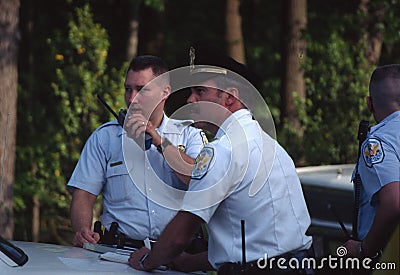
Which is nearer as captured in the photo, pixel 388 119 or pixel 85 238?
pixel 388 119

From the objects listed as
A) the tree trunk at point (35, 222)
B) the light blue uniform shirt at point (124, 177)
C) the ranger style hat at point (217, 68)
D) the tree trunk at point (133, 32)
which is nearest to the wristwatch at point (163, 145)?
the light blue uniform shirt at point (124, 177)

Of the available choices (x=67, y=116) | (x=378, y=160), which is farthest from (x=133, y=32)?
(x=378, y=160)

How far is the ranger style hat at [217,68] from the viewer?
171 inches

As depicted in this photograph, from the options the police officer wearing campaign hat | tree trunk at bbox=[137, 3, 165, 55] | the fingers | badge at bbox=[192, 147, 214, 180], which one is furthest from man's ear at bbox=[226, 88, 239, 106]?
tree trunk at bbox=[137, 3, 165, 55]

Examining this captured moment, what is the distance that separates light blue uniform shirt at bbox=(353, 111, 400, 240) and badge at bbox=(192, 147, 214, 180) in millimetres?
758

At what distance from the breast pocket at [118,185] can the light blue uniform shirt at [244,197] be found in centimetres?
107

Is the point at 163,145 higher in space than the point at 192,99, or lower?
lower

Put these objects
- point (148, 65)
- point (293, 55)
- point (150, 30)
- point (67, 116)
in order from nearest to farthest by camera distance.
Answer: point (148, 65), point (67, 116), point (293, 55), point (150, 30)

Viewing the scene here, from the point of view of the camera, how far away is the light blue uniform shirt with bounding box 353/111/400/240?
4195mm

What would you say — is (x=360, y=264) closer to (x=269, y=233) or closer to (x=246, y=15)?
(x=269, y=233)

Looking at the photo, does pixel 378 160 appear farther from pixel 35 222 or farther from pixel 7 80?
pixel 35 222

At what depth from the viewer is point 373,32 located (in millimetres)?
12211

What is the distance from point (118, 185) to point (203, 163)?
1262 millimetres

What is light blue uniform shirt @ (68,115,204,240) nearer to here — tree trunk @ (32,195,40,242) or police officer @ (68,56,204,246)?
police officer @ (68,56,204,246)
